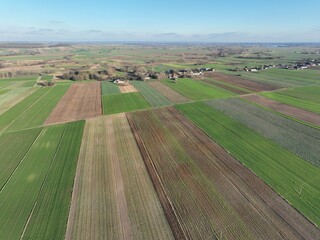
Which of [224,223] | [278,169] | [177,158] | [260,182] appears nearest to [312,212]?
[260,182]

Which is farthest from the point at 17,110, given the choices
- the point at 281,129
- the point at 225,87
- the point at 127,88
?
the point at 225,87

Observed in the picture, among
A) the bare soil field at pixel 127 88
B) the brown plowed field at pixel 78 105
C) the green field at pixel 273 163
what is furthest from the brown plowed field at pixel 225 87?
the brown plowed field at pixel 78 105

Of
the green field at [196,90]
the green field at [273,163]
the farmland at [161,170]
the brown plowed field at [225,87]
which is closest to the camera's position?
the farmland at [161,170]

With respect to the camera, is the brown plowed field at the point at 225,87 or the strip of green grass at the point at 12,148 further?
the brown plowed field at the point at 225,87

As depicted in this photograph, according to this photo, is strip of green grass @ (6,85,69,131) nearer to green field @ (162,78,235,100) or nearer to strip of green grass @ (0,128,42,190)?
strip of green grass @ (0,128,42,190)

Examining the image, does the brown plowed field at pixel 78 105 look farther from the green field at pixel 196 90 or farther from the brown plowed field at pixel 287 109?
the brown plowed field at pixel 287 109

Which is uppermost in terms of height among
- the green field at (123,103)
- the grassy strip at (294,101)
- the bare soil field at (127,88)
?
the grassy strip at (294,101)

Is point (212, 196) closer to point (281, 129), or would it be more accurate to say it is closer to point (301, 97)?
point (281, 129)
